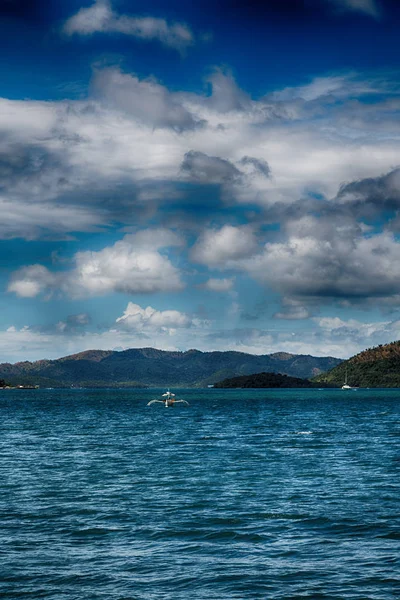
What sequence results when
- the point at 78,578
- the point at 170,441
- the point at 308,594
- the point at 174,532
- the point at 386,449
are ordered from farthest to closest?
the point at 170,441 → the point at 386,449 → the point at 174,532 → the point at 78,578 → the point at 308,594

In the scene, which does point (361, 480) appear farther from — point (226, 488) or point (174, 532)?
point (174, 532)

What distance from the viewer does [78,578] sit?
1118 inches

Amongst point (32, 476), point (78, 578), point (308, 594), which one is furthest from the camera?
point (32, 476)

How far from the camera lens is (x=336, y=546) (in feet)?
110

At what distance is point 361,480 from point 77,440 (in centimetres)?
5066

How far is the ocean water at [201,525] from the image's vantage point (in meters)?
27.6

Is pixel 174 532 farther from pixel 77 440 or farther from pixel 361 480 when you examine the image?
pixel 77 440

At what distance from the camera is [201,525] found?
1516 inches

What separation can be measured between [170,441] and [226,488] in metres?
44.3

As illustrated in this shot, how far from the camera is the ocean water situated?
27641mm

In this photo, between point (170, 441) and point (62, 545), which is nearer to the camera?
point (62, 545)

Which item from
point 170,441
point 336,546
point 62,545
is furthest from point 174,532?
point 170,441

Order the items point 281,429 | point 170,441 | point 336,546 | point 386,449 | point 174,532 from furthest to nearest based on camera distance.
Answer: point 281,429 < point 170,441 < point 386,449 < point 174,532 < point 336,546

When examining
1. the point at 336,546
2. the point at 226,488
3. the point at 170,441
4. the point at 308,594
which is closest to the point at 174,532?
the point at 336,546
